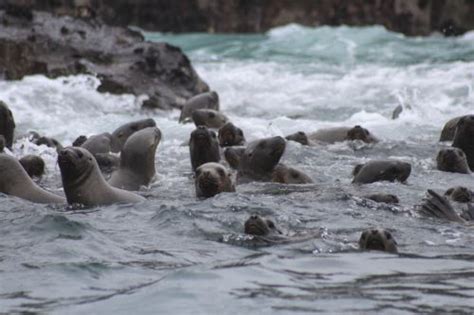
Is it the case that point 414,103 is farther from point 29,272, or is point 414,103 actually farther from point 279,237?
point 29,272

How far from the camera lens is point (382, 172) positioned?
12.1m

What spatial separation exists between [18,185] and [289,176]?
2.76 meters

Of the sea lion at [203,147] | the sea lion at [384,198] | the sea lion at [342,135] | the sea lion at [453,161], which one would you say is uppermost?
the sea lion at [203,147]

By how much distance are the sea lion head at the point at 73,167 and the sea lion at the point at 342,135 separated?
513cm

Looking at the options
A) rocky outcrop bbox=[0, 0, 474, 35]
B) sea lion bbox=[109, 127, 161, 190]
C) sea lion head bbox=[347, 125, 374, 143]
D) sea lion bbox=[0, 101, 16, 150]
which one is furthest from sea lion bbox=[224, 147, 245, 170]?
rocky outcrop bbox=[0, 0, 474, 35]

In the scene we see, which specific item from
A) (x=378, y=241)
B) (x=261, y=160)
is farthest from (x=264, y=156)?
(x=378, y=241)

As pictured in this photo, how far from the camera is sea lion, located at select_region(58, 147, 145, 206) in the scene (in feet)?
35.7

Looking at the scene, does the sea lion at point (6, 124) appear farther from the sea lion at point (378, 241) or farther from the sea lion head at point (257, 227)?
the sea lion at point (378, 241)

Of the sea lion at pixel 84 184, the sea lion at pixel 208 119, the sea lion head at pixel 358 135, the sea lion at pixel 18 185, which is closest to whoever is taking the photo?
the sea lion at pixel 84 184

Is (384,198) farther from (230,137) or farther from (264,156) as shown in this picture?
(230,137)

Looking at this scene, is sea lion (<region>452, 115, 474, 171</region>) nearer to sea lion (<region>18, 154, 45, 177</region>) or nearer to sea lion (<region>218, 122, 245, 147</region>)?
sea lion (<region>218, 122, 245, 147</region>)

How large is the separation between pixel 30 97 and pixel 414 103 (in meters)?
6.19

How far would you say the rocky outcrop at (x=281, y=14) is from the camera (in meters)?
31.8

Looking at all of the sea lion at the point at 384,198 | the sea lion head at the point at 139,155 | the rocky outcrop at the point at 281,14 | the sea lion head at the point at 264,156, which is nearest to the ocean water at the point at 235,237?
the sea lion at the point at 384,198
